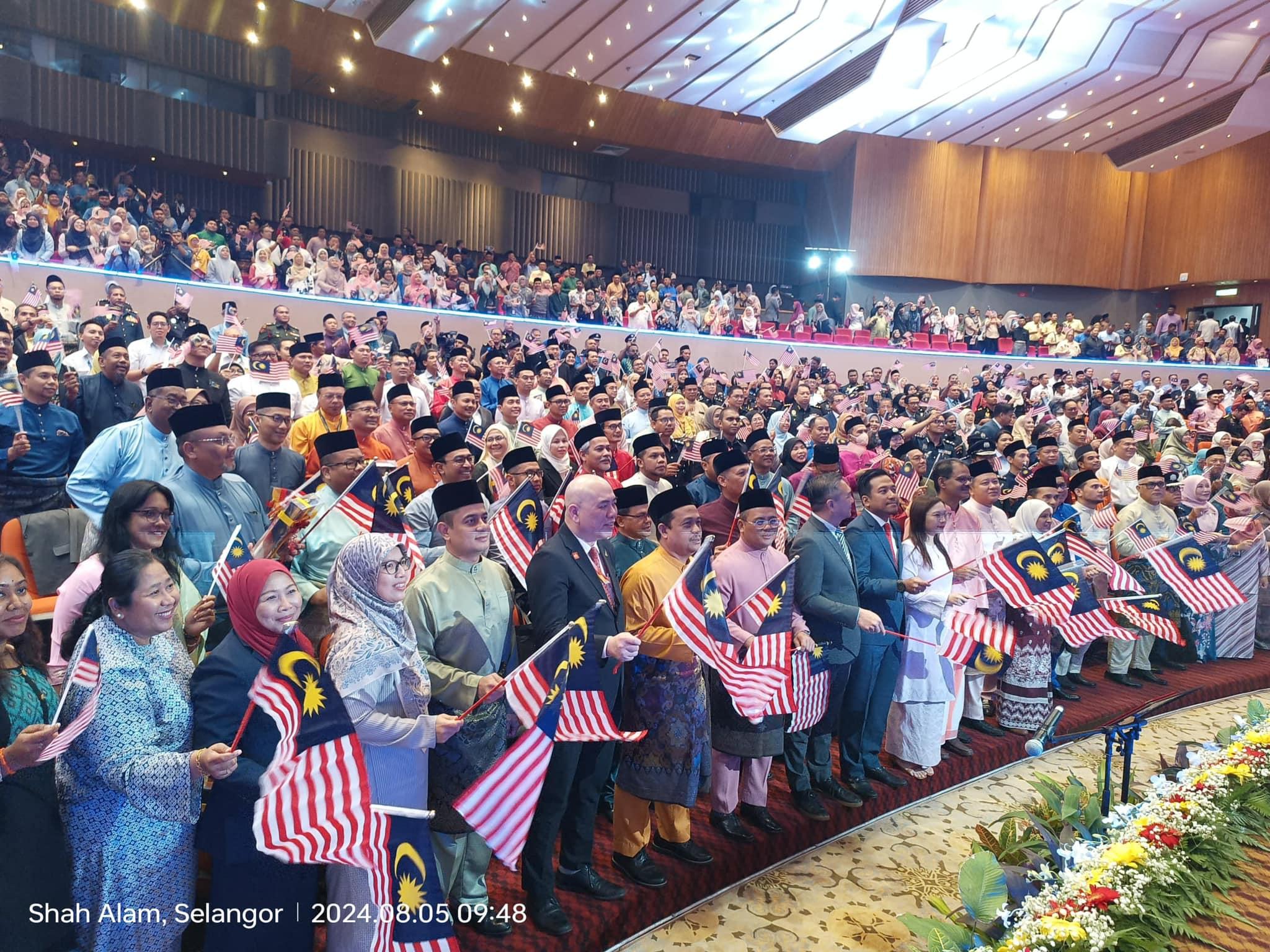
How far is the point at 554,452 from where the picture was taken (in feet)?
17.4

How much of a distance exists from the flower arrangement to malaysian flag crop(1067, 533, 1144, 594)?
125 cm

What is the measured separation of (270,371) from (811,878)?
13.6 ft

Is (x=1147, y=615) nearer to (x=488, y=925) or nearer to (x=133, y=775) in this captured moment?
(x=488, y=925)

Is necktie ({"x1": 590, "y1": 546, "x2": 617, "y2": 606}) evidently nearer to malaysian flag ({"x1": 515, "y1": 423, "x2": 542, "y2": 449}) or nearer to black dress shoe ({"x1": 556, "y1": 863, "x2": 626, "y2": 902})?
black dress shoe ({"x1": 556, "y1": 863, "x2": 626, "y2": 902})

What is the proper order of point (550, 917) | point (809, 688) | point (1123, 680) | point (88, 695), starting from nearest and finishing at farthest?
1. point (88, 695)
2. point (550, 917)
3. point (809, 688)
4. point (1123, 680)

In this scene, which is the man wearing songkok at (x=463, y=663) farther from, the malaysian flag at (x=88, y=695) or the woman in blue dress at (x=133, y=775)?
the malaysian flag at (x=88, y=695)

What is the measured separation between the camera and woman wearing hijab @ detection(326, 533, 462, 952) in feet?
7.64

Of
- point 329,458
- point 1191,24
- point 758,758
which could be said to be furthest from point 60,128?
point 1191,24

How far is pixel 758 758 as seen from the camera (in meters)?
3.79

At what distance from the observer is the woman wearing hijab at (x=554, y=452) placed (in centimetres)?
518

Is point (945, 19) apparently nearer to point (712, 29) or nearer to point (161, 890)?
point (712, 29)

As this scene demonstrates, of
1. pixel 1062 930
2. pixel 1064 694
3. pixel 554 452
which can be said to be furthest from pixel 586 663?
pixel 1064 694

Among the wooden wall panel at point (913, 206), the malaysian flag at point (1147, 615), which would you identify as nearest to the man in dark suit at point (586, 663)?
the malaysian flag at point (1147, 615)

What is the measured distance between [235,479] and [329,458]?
0.36 metres
